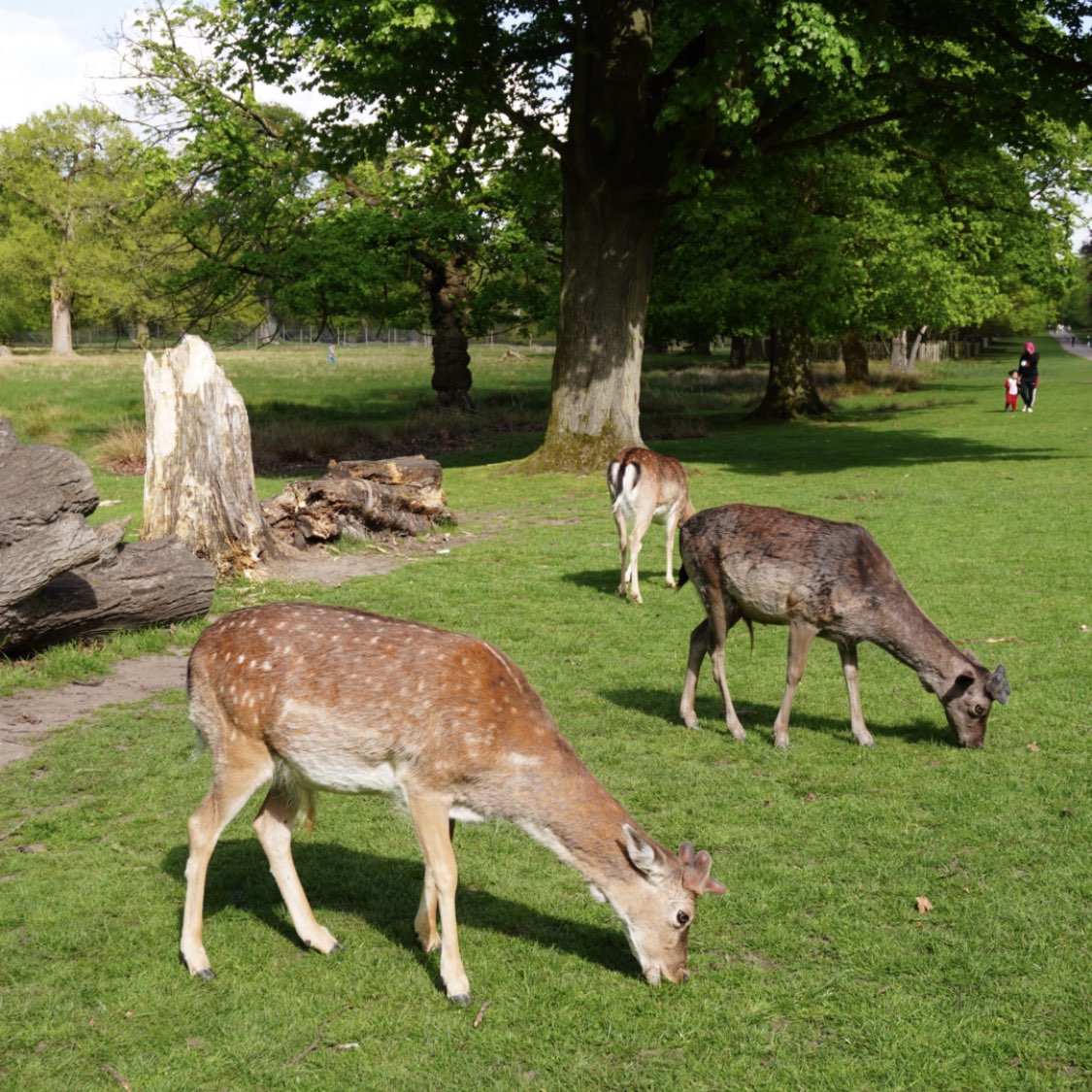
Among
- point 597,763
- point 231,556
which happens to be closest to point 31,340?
point 231,556

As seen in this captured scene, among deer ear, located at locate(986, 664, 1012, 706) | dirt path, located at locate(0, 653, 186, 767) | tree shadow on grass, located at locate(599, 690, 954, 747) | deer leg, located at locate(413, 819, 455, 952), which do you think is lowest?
dirt path, located at locate(0, 653, 186, 767)

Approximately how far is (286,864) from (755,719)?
4743 mm

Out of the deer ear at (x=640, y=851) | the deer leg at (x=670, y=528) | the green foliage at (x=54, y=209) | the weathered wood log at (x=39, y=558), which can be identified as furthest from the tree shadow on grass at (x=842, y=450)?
the green foliage at (x=54, y=209)

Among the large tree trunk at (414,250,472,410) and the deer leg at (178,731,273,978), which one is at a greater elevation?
the large tree trunk at (414,250,472,410)

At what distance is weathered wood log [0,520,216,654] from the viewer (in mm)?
11094

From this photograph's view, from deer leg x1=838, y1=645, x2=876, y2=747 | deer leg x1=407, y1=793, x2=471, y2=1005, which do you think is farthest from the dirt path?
deer leg x1=838, y1=645, x2=876, y2=747

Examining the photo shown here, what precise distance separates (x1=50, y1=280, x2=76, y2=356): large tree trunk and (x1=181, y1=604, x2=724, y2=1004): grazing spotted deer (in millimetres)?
76001

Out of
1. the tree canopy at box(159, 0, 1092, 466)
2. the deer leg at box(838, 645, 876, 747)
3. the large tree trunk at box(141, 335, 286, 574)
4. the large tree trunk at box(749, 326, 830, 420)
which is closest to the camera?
the deer leg at box(838, 645, 876, 747)

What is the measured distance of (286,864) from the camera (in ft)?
20.4

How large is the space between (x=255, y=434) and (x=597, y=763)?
77.0 ft

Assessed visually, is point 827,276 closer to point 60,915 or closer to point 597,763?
point 597,763

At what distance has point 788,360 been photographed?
3894 centimetres

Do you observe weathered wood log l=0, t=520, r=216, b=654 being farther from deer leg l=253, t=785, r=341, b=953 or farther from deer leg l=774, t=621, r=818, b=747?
deer leg l=774, t=621, r=818, b=747

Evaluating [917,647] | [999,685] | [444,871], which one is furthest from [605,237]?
[444,871]
